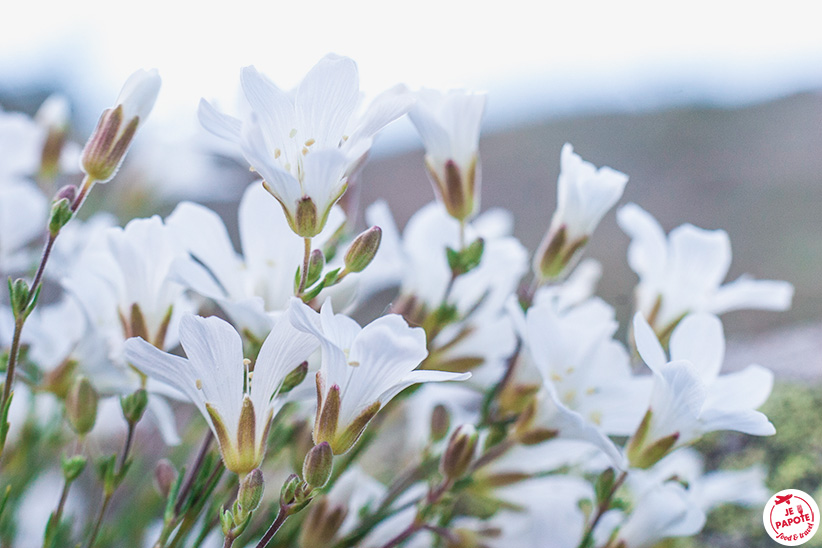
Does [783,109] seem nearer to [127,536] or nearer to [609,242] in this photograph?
[609,242]

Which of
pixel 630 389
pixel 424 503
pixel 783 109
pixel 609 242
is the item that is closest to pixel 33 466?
pixel 424 503

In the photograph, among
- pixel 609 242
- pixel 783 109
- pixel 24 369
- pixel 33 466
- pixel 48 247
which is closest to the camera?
pixel 48 247

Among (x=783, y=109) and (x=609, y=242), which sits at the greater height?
(x=783, y=109)

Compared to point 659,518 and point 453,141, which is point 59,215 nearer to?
point 453,141

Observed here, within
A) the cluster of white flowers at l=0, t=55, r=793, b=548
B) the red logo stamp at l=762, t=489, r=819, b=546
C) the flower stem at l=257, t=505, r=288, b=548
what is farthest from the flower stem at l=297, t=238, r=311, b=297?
the red logo stamp at l=762, t=489, r=819, b=546

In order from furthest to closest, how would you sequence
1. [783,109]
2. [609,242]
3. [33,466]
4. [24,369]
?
[783,109], [609,242], [33,466], [24,369]

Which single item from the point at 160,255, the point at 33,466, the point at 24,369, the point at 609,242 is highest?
the point at 160,255

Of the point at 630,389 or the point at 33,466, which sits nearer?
the point at 630,389

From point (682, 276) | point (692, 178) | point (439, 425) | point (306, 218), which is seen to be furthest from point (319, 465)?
point (692, 178)
